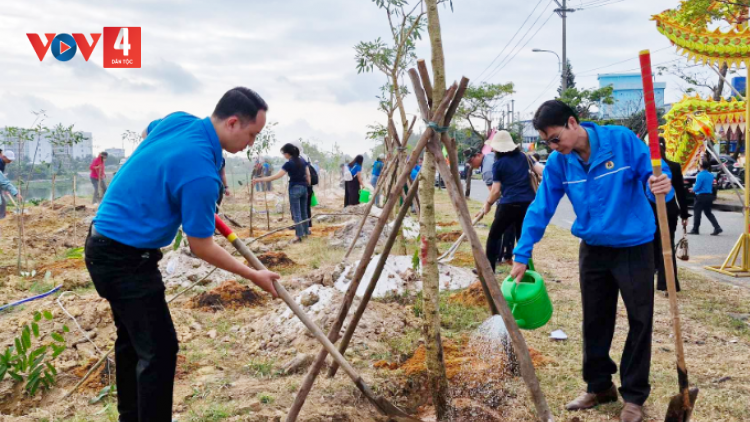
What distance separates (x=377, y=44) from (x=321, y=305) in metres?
4.42

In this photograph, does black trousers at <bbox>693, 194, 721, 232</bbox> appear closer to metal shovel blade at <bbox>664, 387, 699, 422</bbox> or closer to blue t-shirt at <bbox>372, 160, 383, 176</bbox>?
blue t-shirt at <bbox>372, 160, 383, 176</bbox>

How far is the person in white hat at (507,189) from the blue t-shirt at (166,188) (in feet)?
12.6

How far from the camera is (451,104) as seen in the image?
2.92m

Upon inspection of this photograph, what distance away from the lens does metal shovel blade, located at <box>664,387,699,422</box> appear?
9.02 ft

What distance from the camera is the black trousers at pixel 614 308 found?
9.39 ft

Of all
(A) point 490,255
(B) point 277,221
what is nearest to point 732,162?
(B) point 277,221

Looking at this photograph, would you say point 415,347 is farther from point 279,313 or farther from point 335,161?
point 335,161

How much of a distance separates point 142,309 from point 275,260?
17.3ft

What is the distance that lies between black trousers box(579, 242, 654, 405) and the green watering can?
0.80 feet

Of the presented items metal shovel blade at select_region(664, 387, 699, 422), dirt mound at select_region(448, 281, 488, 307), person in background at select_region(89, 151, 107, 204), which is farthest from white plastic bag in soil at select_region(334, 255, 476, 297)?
person in background at select_region(89, 151, 107, 204)

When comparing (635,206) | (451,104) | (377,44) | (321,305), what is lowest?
(321,305)

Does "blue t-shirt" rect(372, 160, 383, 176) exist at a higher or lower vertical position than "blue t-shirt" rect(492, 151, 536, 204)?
higher

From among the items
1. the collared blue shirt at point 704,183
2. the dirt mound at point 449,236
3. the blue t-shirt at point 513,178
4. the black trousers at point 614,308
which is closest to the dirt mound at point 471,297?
the blue t-shirt at point 513,178

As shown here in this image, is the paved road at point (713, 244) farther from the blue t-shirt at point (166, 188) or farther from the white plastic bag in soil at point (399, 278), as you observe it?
the blue t-shirt at point (166, 188)
